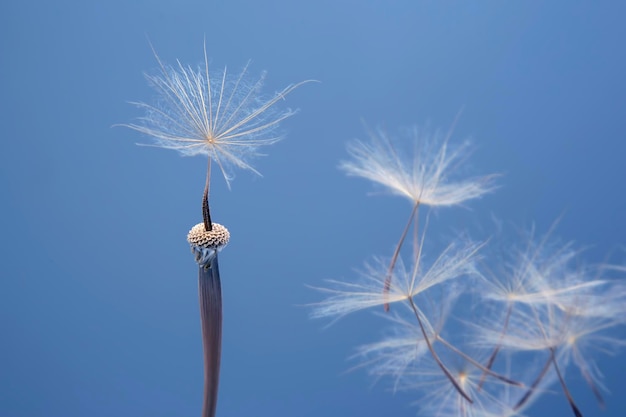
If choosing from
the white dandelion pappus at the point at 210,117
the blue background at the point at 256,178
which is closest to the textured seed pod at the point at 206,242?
the white dandelion pappus at the point at 210,117

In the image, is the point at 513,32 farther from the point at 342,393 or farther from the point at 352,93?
the point at 342,393

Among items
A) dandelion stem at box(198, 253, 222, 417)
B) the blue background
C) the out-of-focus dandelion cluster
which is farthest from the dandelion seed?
the blue background

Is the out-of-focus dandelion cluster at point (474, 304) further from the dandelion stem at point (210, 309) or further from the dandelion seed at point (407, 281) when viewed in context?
the dandelion stem at point (210, 309)

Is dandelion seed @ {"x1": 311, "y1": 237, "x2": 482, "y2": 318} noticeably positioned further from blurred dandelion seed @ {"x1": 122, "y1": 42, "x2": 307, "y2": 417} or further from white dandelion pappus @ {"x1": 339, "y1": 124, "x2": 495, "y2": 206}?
blurred dandelion seed @ {"x1": 122, "y1": 42, "x2": 307, "y2": 417}

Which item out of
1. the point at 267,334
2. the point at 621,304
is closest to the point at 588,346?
the point at 621,304

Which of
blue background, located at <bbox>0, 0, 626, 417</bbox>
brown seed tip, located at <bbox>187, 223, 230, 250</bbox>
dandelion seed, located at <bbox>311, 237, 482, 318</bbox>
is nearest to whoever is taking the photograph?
brown seed tip, located at <bbox>187, 223, 230, 250</bbox>

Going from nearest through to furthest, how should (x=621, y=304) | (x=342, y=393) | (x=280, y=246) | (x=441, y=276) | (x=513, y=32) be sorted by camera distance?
(x=621, y=304)
(x=441, y=276)
(x=513, y=32)
(x=280, y=246)
(x=342, y=393)
